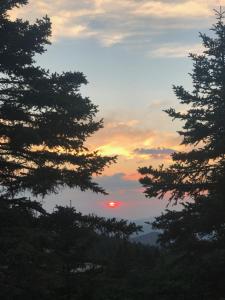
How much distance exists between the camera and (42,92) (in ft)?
53.0

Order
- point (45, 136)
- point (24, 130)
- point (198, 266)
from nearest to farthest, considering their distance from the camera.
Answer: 1. point (24, 130)
2. point (45, 136)
3. point (198, 266)

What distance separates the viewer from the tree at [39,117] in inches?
635

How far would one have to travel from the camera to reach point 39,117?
54.2 feet

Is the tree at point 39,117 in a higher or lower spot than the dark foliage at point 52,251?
higher

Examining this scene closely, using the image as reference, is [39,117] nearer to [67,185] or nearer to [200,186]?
[67,185]

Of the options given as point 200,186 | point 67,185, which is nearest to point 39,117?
point 67,185

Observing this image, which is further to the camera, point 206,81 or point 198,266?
point 206,81

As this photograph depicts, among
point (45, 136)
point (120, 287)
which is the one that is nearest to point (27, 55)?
point (45, 136)

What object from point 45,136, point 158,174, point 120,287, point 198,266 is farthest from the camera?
point 120,287

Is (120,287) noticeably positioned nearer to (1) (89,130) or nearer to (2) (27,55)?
(1) (89,130)

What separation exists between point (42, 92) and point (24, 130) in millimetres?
1800

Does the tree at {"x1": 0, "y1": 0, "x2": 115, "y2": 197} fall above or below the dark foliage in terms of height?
above

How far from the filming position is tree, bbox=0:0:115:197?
16141 millimetres

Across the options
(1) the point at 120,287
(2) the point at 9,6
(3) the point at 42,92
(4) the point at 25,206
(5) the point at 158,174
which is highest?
(2) the point at 9,6
